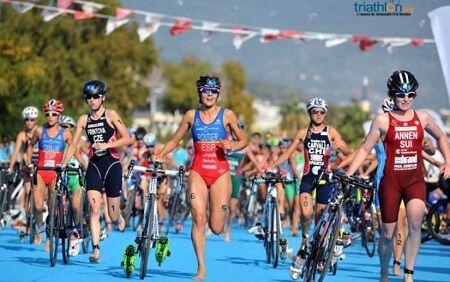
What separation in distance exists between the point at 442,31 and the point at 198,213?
20.5 ft

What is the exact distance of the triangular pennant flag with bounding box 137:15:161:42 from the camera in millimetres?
30392

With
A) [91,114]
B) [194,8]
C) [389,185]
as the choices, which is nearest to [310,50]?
[194,8]

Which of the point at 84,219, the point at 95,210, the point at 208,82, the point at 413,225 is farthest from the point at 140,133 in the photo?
the point at 413,225

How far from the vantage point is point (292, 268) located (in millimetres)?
12883

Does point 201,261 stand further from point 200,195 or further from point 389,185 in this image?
point 389,185

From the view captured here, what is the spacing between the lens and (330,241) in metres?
12.3

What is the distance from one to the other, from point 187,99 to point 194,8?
4377 inches

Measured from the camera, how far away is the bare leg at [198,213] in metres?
13.4

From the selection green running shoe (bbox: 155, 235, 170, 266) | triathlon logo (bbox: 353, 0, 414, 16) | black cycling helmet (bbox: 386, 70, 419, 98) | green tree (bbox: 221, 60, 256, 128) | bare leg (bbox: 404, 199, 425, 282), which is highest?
green tree (bbox: 221, 60, 256, 128)

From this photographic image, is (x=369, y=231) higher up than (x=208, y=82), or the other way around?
(x=208, y=82)

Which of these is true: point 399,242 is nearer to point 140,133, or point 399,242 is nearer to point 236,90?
point 140,133

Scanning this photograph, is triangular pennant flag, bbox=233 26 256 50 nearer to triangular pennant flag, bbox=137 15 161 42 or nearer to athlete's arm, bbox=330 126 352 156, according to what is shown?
triangular pennant flag, bbox=137 15 161 42

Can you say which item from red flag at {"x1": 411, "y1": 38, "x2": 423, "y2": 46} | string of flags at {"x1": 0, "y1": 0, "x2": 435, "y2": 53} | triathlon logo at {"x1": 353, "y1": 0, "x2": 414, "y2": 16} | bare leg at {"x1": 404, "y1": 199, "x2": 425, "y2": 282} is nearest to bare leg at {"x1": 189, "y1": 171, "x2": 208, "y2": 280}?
bare leg at {"x1": 404, "y1": 199, "x2": 425, "y2": 282}

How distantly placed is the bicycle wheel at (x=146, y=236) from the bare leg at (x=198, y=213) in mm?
509
